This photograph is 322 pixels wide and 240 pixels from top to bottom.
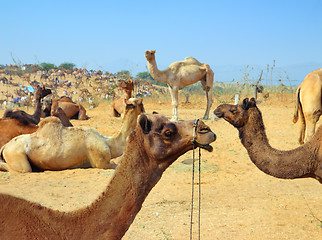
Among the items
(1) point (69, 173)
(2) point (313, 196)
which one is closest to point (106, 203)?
(2) point (313, 196)

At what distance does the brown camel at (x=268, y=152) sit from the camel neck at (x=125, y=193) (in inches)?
81.7

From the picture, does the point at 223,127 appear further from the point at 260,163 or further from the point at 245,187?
the point at 260,163

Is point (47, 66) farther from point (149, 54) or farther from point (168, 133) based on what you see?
point (168, 133)

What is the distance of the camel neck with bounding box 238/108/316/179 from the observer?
4.25 m

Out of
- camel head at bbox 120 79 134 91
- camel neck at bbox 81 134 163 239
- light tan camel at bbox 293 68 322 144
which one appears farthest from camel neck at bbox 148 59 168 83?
camel neck at bbox 81 134 163 239

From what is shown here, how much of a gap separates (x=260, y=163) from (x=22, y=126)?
5.93m

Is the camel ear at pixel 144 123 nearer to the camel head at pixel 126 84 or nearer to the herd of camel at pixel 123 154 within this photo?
the herd of camel at pixel 123 154

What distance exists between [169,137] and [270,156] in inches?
82.7

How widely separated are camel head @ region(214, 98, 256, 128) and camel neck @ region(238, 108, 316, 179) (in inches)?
2.2

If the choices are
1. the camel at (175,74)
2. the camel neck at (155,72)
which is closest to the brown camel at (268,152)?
the camel at (175,74)

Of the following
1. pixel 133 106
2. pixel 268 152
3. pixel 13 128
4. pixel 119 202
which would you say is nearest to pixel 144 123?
pixel 119 202

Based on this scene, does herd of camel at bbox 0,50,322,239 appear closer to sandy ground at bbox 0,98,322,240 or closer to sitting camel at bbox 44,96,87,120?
sandy ground at bbox 0,98,322,240

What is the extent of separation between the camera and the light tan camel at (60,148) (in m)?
7.06

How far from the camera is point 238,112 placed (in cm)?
445
